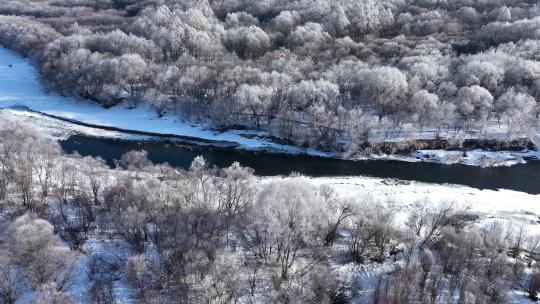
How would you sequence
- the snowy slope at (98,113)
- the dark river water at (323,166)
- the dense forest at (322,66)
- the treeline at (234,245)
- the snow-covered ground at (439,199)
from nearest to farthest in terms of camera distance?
the treeline at (234,245)
the snow-covered ground at (439,199)
the dark river water at (323,166)
the dense forest at (322,66)
the snowy slope at (98,113)

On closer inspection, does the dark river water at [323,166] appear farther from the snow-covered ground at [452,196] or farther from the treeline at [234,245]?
the treeline at [234,245]

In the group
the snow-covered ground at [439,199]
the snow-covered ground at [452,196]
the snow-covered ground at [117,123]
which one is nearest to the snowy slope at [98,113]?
the snow-covered ground at [117,123]

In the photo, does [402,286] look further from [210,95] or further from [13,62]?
[13,62]

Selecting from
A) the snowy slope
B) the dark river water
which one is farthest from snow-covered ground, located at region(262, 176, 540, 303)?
the snowy slope

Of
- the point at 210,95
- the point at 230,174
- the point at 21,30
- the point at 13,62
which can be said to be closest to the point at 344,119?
the point at 210,95

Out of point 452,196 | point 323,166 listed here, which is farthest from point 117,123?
point 452,196

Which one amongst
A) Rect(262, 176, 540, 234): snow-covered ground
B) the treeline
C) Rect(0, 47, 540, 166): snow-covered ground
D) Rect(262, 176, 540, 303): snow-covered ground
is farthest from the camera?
Rect(0, 47, 540, 166): snow-covered ground

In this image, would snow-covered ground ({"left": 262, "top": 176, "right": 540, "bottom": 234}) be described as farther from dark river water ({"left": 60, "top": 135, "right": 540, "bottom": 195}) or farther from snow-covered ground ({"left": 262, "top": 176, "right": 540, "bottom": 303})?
dark river water ({"left": 60, "top": 135, "right": 540, "bottom": 195})
